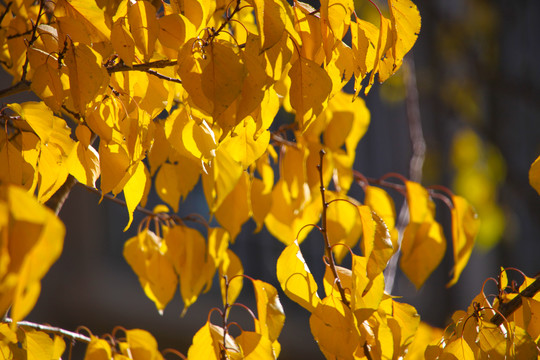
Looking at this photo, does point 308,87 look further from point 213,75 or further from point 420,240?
point 420,240

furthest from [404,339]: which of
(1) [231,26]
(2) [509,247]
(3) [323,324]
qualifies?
(2) [509,247]

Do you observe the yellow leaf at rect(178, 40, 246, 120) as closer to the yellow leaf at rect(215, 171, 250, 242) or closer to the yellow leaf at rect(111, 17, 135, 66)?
the yellow leaf at rect(111, 17, 135, 66)

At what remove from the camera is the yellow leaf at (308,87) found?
0.47 m

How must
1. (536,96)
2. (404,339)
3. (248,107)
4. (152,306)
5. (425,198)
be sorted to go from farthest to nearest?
1. (152,306)
2. (536,96)
3. (425,198)
4. (404,339)
5. (248,107)

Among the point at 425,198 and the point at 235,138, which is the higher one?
the point at 235,138

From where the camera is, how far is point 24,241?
0.96 ft

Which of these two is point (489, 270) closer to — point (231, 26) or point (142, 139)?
point (231, 26)

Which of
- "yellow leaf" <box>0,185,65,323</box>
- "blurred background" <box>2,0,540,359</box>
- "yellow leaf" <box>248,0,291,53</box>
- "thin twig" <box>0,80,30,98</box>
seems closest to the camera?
"yellow leaf" <box>0,185,65,323</box>

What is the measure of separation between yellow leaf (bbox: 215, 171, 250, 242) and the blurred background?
5.81 feet

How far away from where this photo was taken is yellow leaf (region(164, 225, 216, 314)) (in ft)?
2.31

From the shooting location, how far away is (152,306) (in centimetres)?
265

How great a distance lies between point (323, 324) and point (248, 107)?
209 millimetres

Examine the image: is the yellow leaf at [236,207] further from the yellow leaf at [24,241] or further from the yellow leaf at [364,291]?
the yellow leaf at [24,241]

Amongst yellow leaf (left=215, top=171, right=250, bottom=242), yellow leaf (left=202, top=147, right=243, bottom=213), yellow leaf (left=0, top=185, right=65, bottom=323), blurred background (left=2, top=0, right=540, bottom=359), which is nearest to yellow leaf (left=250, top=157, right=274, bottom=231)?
yellow leaf (left=215, top=171, right=250, bottom=242)
